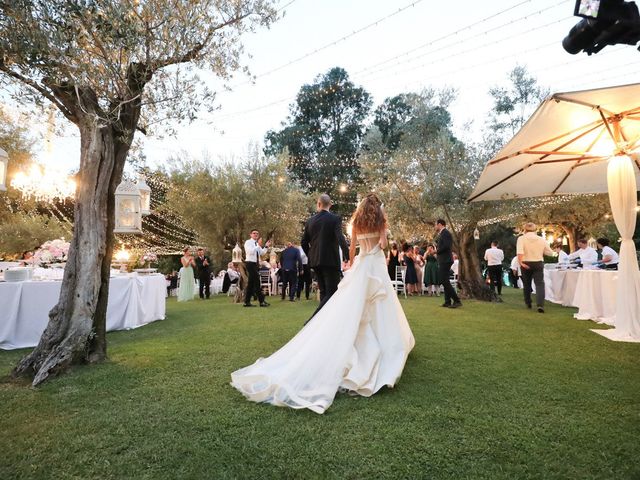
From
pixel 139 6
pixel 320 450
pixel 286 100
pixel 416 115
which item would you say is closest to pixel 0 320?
pixel 139 6

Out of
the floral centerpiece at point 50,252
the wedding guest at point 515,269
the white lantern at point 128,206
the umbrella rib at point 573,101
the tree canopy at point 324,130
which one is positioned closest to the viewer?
the umbrella rib at point 573,101

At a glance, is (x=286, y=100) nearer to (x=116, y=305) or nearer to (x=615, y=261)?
(x=116, y=305)

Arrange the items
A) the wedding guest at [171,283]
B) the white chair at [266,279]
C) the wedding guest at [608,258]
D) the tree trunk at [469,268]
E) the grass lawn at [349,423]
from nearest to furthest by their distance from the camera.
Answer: the grass lawn at [349,423]
the wedding guest at [608,258]
the tree trunk at [469,268]
the white chair at [266,279]
the wedding guest at [171,283]

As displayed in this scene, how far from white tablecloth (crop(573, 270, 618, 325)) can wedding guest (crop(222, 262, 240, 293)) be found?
1040cm

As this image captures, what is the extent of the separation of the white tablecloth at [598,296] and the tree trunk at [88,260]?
7.48 m

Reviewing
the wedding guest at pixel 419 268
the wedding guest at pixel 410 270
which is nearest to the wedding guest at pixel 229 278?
the wedding guest at pixel 410 270

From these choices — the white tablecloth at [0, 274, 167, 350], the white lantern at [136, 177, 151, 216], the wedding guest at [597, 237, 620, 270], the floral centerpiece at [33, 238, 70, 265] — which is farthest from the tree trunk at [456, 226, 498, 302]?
the floral centerpiece at [33, 238, 70, 265]

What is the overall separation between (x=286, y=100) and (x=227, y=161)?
857 cm

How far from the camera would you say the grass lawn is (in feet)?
6.51

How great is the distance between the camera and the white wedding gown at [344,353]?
9.63 ft

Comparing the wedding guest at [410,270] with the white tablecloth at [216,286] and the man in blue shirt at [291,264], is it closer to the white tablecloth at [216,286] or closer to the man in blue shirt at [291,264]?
the man in blue shirt at [291,264]

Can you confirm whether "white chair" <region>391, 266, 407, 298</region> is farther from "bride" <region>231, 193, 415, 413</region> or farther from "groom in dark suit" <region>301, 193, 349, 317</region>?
"bride" <region>231, 193, 415, 413</region>

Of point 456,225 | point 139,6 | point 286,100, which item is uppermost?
point 286,100

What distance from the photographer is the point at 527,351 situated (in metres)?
4.46
